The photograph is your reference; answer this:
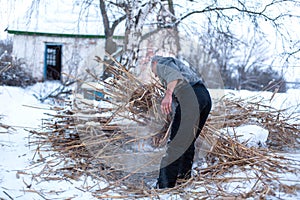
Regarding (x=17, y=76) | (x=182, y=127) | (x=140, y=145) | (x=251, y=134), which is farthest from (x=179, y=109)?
(x=17, y=76)

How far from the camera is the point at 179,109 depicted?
3.00m

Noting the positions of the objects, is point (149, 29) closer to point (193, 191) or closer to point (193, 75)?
point (193, 75)

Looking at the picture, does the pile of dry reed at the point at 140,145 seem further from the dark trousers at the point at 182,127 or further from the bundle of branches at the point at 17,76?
the bundle of branches at the point at 17,76

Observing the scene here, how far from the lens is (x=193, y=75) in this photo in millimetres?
3133

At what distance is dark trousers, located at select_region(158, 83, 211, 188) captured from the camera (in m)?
2.97

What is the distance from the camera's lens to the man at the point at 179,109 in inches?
117

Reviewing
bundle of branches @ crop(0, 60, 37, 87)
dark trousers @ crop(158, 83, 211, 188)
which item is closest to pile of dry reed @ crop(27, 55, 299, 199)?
dark trousers @ crop(158, 83, 211, 188)

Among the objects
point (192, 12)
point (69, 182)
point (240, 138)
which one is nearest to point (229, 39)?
point (192, 12)

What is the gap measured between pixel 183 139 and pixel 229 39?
15.0 feet

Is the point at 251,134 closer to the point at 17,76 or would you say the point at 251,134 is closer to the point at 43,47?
the point at 17,76

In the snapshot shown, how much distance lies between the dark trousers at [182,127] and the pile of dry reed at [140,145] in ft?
0.50

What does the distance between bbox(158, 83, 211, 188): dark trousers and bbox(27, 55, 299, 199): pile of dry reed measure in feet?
0.50

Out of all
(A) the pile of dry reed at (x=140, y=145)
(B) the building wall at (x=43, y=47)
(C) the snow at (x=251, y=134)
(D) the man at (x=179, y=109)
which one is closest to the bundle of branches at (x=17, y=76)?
(B) the building wall at (x=43, y=47)

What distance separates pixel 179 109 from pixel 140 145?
1.03 metres
